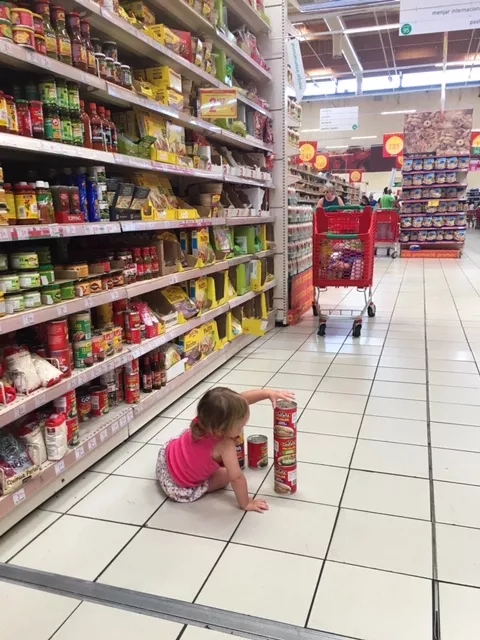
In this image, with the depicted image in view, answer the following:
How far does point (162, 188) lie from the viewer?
3449mm

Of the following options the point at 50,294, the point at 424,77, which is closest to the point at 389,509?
the point at 50,294

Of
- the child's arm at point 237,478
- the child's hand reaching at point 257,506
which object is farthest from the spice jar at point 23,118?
the child's hand reaching at point 257,506

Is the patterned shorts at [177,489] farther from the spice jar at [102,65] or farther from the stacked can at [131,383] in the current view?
the spice jar at [102,65]

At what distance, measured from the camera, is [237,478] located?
2.14 meters

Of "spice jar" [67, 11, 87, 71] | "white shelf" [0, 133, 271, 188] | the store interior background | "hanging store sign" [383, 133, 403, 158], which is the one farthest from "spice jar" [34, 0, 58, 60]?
the store interior background

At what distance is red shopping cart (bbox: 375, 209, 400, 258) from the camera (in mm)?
12828

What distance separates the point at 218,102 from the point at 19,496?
2889 mm

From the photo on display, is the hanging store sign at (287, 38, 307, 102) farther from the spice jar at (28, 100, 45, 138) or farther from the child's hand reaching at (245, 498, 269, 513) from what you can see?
the child's hand reaching at (245, 498, 269, 513)

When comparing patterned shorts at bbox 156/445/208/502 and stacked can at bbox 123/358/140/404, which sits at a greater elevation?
stacked can at bbox 123/358/140/404

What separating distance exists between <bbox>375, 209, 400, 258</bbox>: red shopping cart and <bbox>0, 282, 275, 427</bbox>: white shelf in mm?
9927

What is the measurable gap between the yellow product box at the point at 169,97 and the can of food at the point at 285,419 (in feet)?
6.80

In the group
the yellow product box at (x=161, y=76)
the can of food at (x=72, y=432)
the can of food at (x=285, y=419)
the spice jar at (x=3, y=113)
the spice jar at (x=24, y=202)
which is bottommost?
the can of food at (x=72, y=432)

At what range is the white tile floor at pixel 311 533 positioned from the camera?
1.63 metres

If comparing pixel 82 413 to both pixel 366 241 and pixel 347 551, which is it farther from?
pixel 366 241
